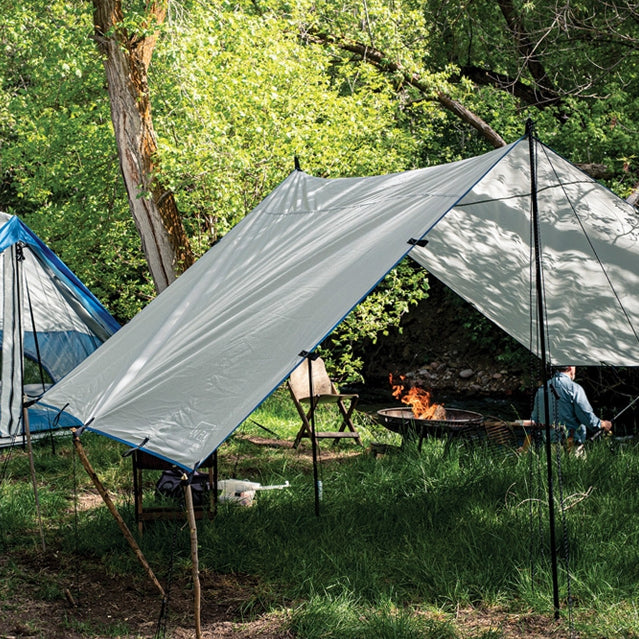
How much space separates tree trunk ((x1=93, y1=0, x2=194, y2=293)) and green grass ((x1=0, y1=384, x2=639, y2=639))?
2.44 m

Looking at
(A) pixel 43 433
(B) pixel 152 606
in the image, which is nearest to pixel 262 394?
(B) pixel 152 606

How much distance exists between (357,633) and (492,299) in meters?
2.80

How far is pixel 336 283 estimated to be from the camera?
3.73 m

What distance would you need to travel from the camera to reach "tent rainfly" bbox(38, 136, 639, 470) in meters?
3.46

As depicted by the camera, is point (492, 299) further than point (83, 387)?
Yes

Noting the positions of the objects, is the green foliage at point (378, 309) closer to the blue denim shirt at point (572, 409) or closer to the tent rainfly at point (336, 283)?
the blue denim shirt at point (572, 409)

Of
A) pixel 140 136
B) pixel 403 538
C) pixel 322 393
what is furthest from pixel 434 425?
pixel 140 136

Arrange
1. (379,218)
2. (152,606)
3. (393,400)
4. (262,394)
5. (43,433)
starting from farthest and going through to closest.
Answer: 1. (393,400)
2. (43,433)
3. (379,218)
4. (152,606)
5. (262,394)

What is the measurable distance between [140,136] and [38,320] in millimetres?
1989

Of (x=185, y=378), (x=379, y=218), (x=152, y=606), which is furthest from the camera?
(x=379, y=218)

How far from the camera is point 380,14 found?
10.0 metres

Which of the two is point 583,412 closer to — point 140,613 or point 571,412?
point 571,412

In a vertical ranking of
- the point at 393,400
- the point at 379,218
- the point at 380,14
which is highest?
the point at 380,14

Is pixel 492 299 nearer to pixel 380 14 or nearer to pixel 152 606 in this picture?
pixel 152 606
